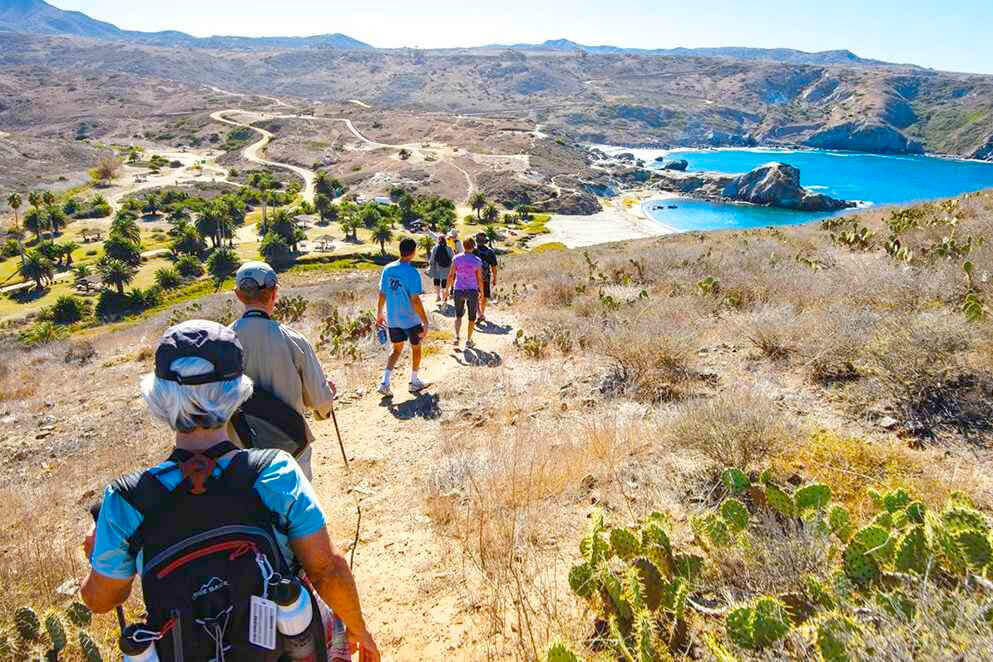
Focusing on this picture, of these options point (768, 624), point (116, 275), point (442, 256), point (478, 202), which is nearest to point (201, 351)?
point (768, 624)

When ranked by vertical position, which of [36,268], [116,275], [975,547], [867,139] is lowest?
[36,268]

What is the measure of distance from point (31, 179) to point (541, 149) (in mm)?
82619

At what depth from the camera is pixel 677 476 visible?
165 inches

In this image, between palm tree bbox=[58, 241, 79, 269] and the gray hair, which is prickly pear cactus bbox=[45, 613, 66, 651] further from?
palm tree bbox=[58, 241, 79, 269]

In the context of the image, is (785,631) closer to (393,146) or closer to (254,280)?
(254,280)

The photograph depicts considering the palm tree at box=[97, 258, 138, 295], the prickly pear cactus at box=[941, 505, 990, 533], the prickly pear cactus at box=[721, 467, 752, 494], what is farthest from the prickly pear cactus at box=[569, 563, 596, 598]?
the palm tree at box=[97, 258, 138, 295]

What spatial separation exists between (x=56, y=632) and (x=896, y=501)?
4795 millimetres

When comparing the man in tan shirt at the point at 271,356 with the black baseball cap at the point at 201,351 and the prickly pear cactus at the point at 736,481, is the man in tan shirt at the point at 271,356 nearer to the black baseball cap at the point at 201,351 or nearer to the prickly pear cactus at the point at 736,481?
the black baseball cap at the point at 201,351

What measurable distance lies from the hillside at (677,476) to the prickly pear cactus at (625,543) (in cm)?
1

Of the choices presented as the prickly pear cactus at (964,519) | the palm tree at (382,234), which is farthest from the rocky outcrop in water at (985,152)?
the prickly pear cactus at (964,519)

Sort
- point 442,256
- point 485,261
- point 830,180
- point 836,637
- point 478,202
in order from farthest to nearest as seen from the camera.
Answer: point 830,180, point 478,202, point 442,256, point 485,261, point 836,637

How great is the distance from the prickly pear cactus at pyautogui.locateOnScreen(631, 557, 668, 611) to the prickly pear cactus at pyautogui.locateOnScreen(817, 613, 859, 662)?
0.82m

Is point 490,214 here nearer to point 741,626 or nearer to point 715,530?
point 715,530

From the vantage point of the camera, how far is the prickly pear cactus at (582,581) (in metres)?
2.95
